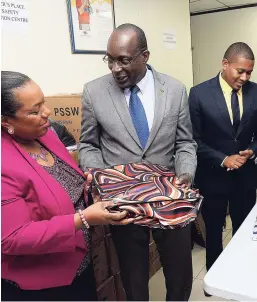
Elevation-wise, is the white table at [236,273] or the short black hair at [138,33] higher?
the short black hair at [138,33]

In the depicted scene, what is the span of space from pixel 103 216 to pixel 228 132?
1.19m

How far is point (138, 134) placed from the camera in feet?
4.35

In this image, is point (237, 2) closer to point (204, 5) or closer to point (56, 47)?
point (204, 5)

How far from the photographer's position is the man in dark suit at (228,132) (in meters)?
1.84

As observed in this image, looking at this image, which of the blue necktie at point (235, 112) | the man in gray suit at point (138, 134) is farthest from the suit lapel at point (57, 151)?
the blue necktie at point (235, 112)

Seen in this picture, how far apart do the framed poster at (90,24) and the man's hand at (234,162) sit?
3.63ft

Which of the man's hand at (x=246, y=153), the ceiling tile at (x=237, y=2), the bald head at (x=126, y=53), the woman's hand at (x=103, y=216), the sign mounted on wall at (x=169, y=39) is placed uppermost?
the ceiling tile at (x=237, y=2)

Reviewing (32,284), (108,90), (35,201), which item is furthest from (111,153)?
(32,284)

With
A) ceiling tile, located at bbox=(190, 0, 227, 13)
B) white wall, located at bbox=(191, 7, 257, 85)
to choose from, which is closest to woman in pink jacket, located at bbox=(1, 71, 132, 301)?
ceiling tile, located at bbox=(190, 0, 227, 13)

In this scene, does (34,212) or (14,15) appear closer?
(34,212)

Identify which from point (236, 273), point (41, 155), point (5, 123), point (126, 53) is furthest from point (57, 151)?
point (236, 273)

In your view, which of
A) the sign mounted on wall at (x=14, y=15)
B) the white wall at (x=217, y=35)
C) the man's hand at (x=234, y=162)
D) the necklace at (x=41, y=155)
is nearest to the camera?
the necklace at (x=41, y=155)

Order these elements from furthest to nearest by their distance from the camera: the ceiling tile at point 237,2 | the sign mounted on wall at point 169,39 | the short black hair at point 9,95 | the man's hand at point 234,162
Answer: the ceiling tile at point 237,2
the sign mounted on wall at point 169,39
the man's hand at point 234,162
the short black hair at point 9,95

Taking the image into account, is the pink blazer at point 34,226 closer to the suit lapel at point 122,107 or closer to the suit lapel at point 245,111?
the suit lapel at point 122,107
